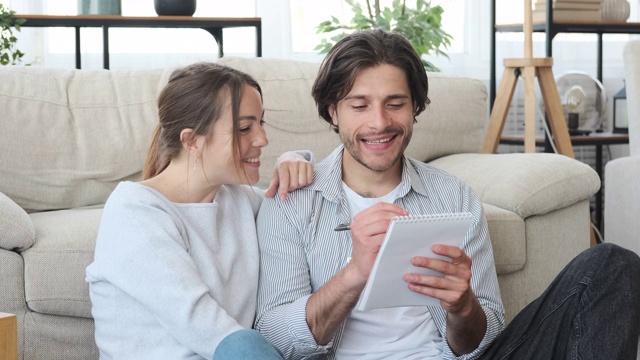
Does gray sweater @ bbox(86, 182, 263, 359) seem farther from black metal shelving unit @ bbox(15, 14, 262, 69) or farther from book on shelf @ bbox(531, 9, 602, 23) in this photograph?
book on shelf @ bbox(531, 9, 602, 23)

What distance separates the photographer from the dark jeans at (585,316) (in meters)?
1.57

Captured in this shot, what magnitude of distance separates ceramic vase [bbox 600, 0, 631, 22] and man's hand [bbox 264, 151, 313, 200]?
2552 mm

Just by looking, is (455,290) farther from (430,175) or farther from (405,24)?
(405,24)

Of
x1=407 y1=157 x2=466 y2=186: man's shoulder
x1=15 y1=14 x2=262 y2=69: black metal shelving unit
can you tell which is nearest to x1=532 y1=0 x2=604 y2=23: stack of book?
x1=15 y1=14 x2=262 y2=69: black metal shelving unit

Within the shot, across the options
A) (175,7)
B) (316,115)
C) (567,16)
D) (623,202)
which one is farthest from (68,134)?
(567,16)

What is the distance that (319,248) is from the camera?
1704mm

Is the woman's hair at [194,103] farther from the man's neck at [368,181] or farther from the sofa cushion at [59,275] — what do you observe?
the sofa cushion at [59,275]

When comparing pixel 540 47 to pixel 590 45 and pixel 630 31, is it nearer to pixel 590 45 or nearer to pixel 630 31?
pixel 590 45

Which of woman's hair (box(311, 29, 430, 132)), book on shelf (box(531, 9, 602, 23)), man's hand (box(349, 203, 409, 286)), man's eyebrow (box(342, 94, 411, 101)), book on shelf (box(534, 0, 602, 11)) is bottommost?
man's hand (box(349, 203, 409, 286))

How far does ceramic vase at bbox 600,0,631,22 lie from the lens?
3.95 metres

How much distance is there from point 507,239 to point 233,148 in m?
0.89

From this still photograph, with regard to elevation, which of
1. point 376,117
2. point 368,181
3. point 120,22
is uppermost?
point 120,22

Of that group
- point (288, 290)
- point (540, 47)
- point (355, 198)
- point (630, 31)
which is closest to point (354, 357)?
point (288, 290)

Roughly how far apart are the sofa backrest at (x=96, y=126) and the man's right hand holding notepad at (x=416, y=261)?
1.24 m
